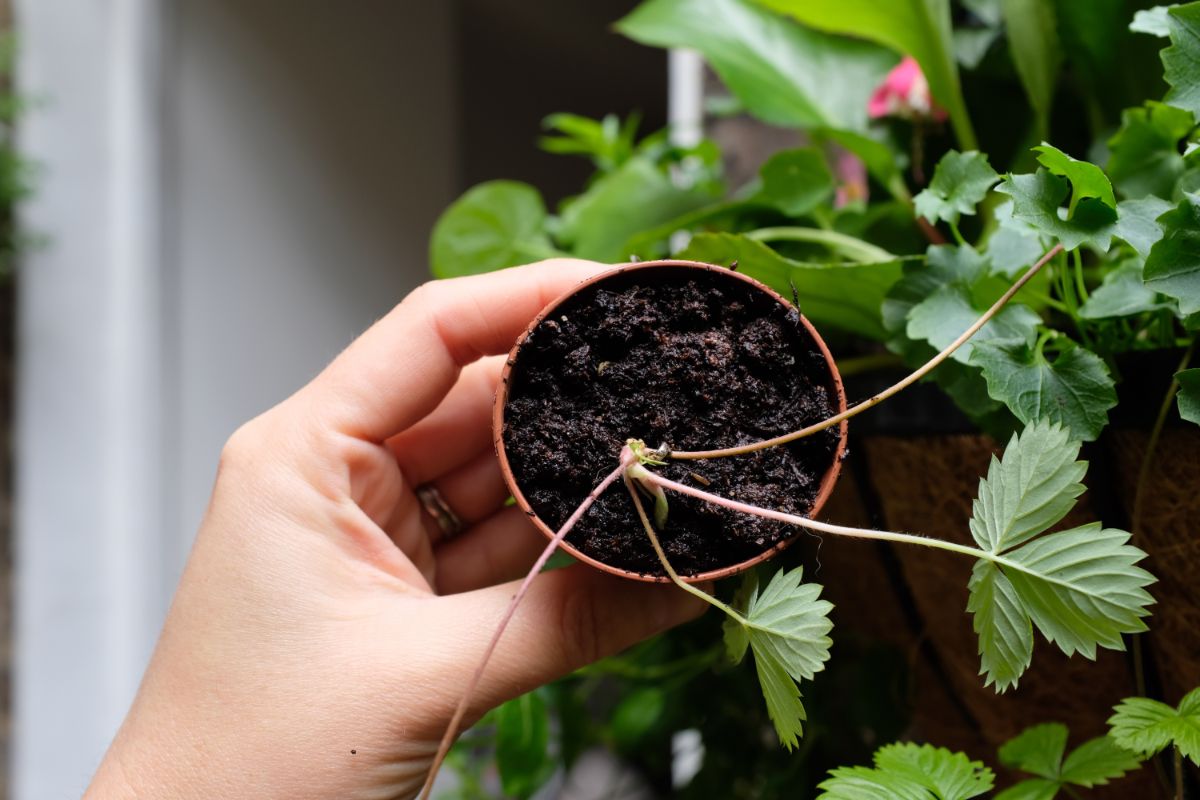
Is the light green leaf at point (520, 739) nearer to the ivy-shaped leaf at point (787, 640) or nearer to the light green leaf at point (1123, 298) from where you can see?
the ivy-shaped leaf at point (787, 640)

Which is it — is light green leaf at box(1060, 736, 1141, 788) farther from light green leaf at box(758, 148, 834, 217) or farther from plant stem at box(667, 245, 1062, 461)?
light green leaf at box(758, 148, 834, 217)

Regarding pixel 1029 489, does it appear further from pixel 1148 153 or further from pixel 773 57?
pixel 773 57

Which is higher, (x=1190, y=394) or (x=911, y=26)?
(x=911, y=26)

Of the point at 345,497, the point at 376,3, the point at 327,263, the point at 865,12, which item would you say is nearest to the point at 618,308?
the point at 345,497

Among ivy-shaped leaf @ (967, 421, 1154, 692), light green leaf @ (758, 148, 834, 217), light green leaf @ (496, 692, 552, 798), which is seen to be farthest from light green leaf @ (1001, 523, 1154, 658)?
light green leaf @ (496, 692, 552, 798)

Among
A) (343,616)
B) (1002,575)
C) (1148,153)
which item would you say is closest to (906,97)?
(1148,153)

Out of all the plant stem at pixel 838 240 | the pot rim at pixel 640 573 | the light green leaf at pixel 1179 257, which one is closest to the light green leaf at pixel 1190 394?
the light green leaf at pixel 1179 257

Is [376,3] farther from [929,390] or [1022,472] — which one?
[1022,472]
